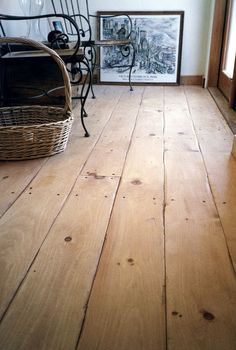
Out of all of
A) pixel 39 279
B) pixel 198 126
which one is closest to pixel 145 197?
pixel 39 279

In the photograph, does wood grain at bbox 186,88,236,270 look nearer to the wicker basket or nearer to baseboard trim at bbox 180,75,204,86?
the wicker basket

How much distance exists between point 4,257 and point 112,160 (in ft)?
2.47

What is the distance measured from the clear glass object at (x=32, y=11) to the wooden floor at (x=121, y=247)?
1.30m

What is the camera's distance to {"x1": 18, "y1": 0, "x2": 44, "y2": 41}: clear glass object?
2.48 metres

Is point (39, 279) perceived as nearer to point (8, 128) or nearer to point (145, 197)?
point (145, 197)

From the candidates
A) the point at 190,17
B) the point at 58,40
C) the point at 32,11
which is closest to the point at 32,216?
the point at 58,40

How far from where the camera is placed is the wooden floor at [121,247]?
693 mm

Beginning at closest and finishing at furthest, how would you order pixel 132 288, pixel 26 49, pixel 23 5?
pixel 132 288, pixel 26 49, pixel 23 5

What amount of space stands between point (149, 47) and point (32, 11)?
44.0 inches

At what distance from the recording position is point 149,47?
3.17 metres

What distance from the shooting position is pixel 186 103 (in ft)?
8.41

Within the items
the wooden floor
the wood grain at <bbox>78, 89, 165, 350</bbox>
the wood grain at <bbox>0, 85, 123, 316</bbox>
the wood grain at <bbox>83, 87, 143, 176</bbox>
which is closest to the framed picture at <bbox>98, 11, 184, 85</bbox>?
the wood grain at <bbox>83, 87, 143, 176</bbox>

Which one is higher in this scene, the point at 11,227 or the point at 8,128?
the point at 8,128

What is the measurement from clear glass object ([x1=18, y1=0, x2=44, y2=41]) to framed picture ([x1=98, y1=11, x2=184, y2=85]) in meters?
0.70
